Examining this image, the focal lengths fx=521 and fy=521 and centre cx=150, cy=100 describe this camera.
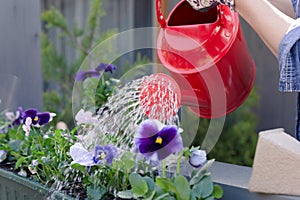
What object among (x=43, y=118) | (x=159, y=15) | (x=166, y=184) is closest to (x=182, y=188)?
(x=166, y=184)

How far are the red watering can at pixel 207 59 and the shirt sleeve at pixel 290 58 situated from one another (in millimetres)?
207

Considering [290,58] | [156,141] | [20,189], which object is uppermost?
[290,58]

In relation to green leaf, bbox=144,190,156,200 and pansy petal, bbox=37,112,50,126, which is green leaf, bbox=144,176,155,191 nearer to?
green leaf, bbox=144,190,156,200

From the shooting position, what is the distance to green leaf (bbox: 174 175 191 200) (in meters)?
0.90

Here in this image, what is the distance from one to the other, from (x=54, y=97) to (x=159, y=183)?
197 centimetres

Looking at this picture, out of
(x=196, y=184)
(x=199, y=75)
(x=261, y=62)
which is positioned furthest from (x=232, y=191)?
(x=261, y=62)

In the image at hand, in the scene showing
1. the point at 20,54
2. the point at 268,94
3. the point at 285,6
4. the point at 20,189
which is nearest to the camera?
the point at 285,6

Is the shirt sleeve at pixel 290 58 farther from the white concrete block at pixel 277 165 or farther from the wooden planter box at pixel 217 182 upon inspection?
the wooden planter box at pixel 217 182

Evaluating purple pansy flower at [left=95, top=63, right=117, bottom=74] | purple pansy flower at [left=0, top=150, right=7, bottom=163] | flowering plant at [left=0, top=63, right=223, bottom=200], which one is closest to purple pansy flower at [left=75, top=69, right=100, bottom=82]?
purple pansy flower at [left=95, top=63, right=117, bottom=74]

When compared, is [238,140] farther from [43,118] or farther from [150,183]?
[150,183]

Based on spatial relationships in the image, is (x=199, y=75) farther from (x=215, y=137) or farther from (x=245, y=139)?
(x=245, y=139)

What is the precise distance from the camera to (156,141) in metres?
0.90

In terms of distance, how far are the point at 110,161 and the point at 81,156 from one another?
0.07 meters

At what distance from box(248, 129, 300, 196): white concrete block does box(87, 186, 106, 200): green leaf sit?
→ 0.99 feet
